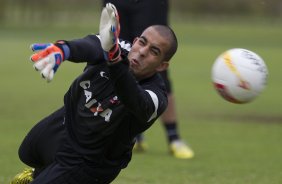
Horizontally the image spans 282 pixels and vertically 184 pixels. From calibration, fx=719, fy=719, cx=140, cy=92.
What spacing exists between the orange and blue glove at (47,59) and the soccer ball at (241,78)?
187 centimetres

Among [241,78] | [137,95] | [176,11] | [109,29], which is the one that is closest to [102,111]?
[137,95]

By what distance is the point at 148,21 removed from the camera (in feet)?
28.6

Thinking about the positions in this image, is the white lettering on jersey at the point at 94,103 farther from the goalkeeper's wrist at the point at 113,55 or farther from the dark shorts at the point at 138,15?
the dark shorts at the point at 138,15

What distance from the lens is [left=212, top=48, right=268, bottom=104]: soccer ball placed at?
6016 millimetres

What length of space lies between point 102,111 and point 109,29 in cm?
96

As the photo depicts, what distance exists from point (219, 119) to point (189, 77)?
7.15 metres

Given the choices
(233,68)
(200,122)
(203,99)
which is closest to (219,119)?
(200,122)

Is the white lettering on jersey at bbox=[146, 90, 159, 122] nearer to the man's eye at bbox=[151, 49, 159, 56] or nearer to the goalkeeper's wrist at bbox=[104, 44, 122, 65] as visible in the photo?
the man's eye at bbox=[151, 49, 159, 56]

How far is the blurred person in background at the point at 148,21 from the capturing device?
8711mm

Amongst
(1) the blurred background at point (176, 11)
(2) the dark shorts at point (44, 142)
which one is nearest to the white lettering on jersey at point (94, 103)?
(2) the dark shorts at point (44, 142)

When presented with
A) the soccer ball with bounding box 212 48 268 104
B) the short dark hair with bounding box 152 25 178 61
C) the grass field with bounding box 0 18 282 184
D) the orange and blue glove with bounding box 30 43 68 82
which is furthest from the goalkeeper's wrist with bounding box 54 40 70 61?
the grass field with bounding box 0 18 282 184

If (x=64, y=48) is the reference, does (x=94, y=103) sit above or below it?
below

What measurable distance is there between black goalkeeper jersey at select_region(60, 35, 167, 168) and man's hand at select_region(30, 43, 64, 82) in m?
0.37

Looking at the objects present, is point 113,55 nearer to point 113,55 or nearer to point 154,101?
point 113,55
